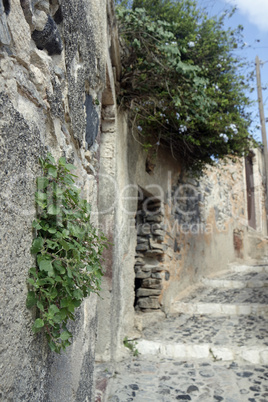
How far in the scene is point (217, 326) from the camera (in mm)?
3641

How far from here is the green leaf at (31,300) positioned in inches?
31.1

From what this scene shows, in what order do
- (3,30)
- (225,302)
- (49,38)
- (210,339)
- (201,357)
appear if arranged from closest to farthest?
(3,30)
(49,38)
(201,357)
(210,339)
(225,302)

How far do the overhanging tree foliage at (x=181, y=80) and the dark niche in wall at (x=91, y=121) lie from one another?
4.47 feet

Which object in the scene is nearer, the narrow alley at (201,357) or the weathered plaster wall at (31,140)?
the weathered plaster wall at (31,140)

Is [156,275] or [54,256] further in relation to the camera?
[156,275]

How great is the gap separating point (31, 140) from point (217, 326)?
3.31 metres

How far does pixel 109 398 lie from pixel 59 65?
1994 mm

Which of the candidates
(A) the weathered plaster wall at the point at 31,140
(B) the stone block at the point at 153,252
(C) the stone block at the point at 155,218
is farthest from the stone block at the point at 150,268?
(A) the weathered plaster wall at the point at 31,140

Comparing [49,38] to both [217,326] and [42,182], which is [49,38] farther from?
[217,326]

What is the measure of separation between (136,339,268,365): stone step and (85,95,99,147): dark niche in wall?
2060mm

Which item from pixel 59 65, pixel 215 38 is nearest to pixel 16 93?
pixel 59 65

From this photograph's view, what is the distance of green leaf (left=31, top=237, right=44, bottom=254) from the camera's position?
82 cm

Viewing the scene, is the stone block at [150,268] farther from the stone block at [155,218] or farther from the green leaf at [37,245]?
the green leaf at [37,245]

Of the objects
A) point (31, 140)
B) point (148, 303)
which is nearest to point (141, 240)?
point (148, 303)
